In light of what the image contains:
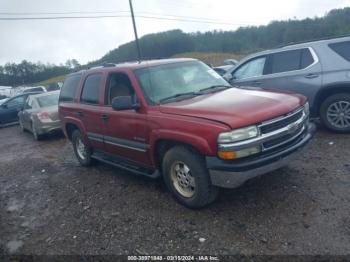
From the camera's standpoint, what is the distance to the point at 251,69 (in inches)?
289

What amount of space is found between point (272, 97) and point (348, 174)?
1.71 m

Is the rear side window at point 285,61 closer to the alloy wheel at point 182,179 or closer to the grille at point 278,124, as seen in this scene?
the grille at point 278,124

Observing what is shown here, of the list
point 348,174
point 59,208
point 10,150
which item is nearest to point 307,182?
point 348,174

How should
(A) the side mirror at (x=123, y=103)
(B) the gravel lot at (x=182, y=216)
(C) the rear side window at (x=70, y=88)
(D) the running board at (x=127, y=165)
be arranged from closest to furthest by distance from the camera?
(B) the gravel lot at (x=182, y=216), (A) the side mirror at (x=123, y=103), (D) the running board at (x=127, y=165), (C) the rear side window at (x=70, y=88)

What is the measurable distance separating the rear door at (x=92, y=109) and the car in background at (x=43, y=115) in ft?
14.2

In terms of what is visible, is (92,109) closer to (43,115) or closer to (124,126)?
(124,126)

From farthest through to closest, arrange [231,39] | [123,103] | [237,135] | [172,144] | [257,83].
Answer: [231,39] < [257,83] < [123,103] < [172,144] < [237,135]

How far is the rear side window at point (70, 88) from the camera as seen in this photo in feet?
20.4

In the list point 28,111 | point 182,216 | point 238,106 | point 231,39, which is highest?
point 231,39

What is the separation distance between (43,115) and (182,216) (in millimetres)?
7342

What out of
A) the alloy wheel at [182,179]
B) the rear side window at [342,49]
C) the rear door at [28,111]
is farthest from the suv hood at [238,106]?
the rear door at [28,111]

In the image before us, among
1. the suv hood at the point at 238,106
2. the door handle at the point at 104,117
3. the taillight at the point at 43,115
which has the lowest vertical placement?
the taillight at the point at 43,115

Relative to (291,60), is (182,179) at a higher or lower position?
Result: lower

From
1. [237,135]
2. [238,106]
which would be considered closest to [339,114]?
[238,106]
